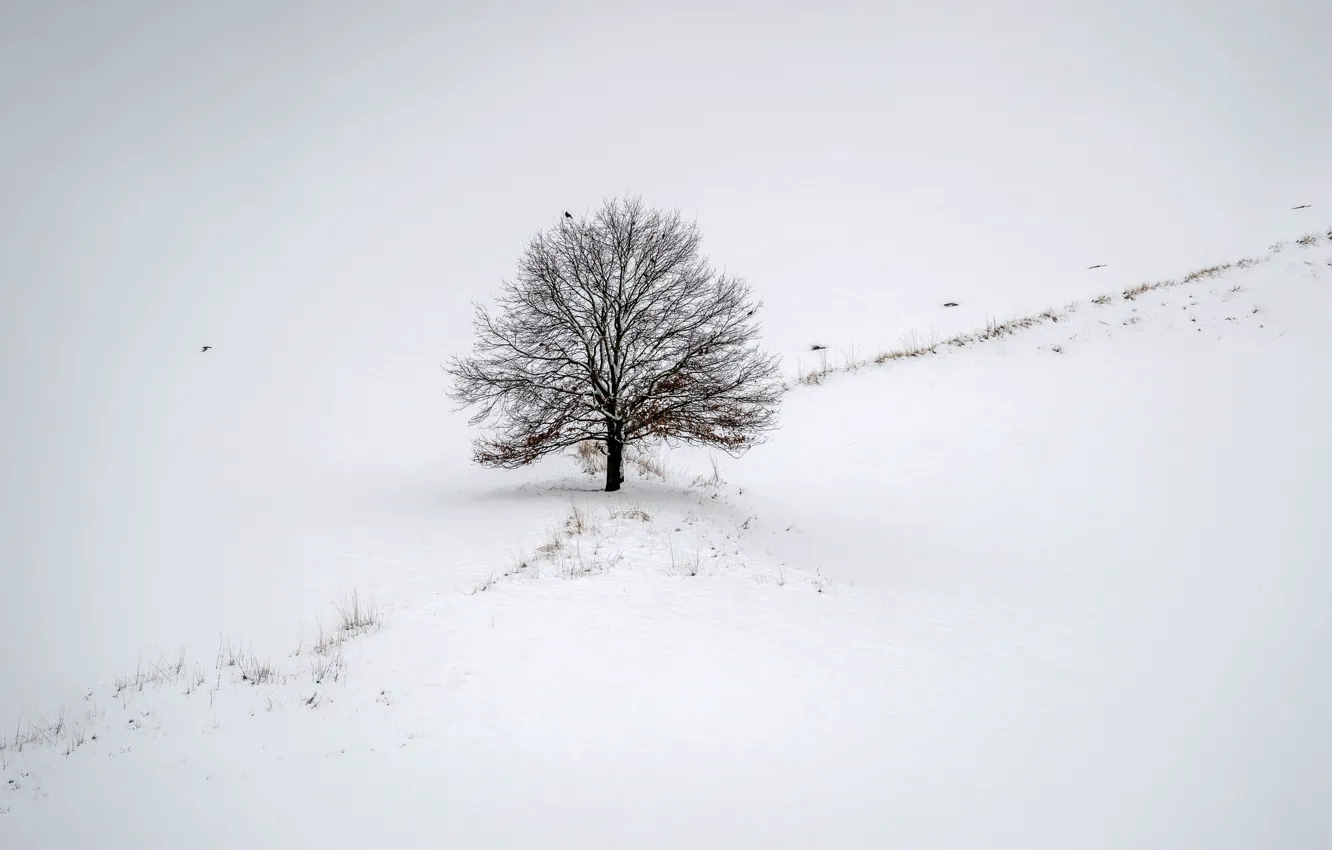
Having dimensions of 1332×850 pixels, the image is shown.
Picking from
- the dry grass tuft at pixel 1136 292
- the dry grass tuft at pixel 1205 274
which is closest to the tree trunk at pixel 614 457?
the dry grass tuft at pixel 1136 292

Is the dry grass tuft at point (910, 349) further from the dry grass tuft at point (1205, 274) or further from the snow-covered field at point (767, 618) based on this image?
the dry grass tuft at point (1205, 274)

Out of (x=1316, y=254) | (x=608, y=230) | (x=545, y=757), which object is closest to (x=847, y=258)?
(x=1316, y=254)

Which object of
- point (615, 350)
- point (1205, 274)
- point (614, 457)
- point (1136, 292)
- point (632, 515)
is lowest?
point (632, 515)

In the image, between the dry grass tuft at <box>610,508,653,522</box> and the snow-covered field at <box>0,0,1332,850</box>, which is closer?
the snow-covered field at <box>0,0,1332,850</box>

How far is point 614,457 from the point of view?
1554cm

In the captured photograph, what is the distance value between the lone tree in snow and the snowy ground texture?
1955mm

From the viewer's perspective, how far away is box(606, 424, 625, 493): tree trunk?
15188 millimetres

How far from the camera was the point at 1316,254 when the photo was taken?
69.8 feet

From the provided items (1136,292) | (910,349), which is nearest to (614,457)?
(910,349)

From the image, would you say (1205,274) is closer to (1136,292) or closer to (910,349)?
(1136,292)

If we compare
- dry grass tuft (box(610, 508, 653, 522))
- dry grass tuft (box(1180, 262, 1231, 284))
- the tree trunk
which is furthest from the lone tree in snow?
dry grass tuft (box(1180, 262, 1231, 284))

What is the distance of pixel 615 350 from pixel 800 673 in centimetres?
958

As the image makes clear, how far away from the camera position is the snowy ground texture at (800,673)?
515 cm

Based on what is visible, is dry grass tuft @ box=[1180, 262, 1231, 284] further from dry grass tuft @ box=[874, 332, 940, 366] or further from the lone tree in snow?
the lone tree in snow
